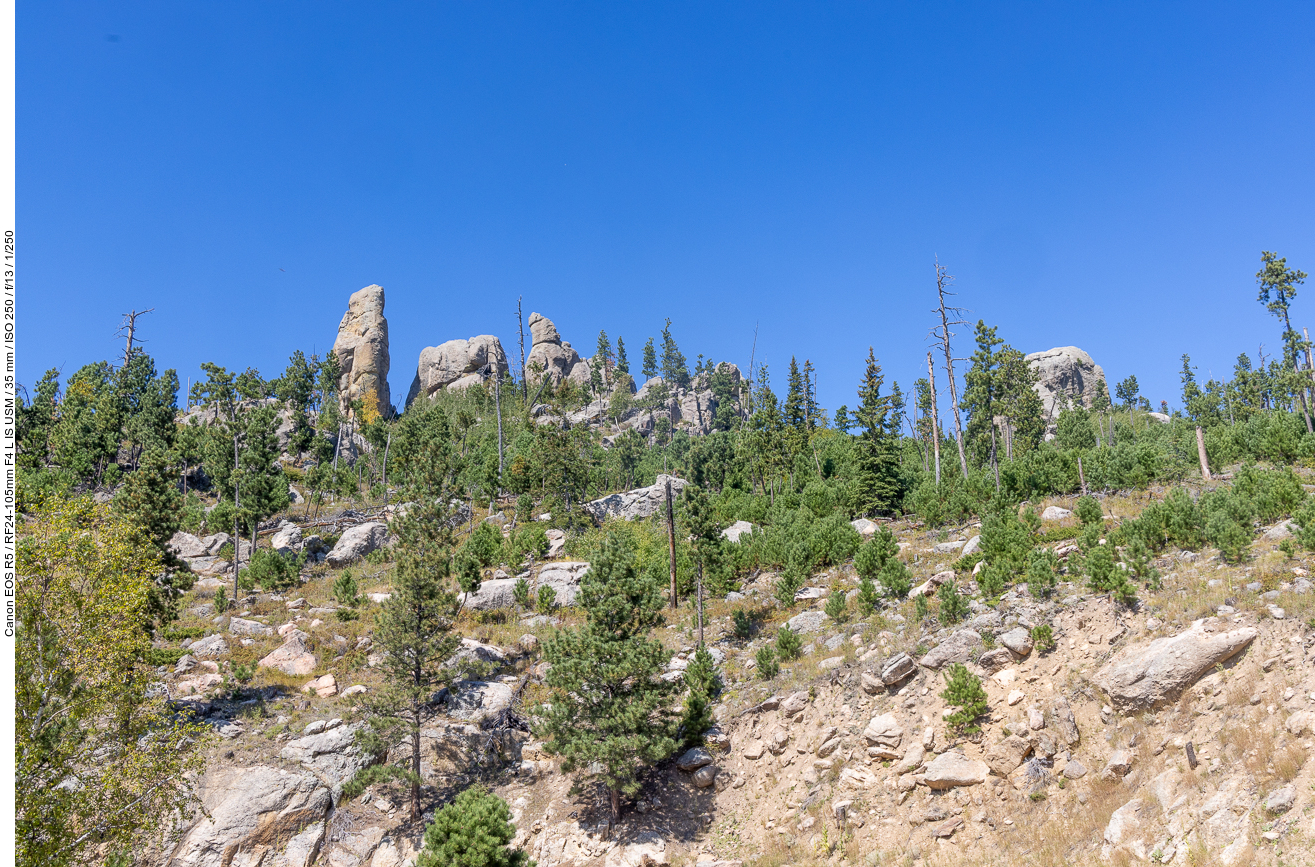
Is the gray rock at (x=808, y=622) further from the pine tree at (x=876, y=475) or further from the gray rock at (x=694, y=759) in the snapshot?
the pine tree at (x=876, y=475)

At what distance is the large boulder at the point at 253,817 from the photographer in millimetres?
18609

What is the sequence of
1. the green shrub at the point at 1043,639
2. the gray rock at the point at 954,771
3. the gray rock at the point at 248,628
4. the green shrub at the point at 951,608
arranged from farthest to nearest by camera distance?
the gray rock at the point at 248,628
the green shrub at the point at 951,608
the green shrub at the point at 1043,639
the gray rock at the point at 954,771

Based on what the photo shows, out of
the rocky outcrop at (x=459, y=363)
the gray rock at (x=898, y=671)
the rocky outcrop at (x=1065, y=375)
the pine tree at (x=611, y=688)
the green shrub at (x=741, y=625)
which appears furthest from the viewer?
the rocky outcrop at (x=459, y=363)

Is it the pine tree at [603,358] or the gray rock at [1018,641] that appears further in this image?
the pine tree at [603,358]

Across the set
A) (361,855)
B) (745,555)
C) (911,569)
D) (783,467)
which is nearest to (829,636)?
(911,569)

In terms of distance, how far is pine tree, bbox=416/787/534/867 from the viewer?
16266 millimetres

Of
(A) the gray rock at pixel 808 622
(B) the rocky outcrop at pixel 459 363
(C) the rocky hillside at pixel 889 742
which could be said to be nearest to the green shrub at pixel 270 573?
(C) the rocky hillside at pixel 889 742

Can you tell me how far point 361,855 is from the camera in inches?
776

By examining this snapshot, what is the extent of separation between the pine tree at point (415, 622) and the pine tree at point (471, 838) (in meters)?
4.25

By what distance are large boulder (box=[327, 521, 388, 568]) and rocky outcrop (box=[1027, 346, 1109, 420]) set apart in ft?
327

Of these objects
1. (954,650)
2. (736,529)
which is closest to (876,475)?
(736,529)

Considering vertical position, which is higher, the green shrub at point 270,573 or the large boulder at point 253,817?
the green shrub at point 270,573

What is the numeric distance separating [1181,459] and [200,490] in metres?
76.2

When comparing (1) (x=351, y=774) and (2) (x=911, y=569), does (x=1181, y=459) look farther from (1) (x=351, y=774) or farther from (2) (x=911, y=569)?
(1) (x=351, y=774)
